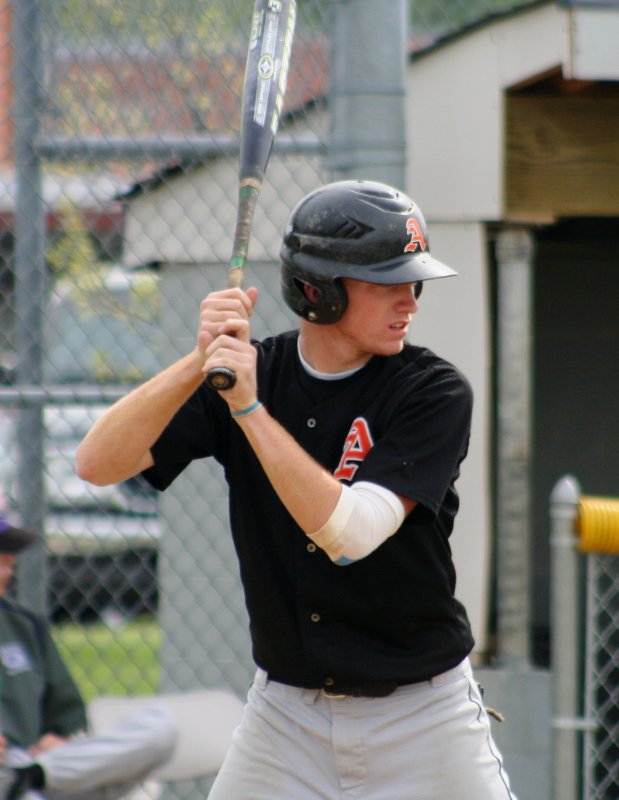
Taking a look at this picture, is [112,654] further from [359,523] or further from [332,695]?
[359,523]

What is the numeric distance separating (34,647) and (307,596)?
1.17 metres

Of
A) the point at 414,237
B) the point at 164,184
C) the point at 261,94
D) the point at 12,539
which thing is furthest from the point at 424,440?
the point at 164,184

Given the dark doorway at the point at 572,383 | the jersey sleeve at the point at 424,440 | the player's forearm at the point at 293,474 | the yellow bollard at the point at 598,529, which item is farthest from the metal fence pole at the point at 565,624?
the dark doorway at the point at 572,383

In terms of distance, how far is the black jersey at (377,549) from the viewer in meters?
2.62

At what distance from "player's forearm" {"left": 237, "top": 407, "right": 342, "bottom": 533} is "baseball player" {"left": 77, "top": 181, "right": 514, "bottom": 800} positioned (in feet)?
0.41

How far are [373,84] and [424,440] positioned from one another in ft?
5.02

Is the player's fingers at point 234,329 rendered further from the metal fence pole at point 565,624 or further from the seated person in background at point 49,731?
the metal fence pole at point 565,624

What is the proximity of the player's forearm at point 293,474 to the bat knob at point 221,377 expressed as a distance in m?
0.09

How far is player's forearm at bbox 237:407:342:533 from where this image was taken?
2391mm

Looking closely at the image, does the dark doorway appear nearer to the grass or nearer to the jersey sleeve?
the grass

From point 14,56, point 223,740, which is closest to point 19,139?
point 14,56

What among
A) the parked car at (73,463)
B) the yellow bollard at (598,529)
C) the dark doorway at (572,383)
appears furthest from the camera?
the dark doorway at (572,383)

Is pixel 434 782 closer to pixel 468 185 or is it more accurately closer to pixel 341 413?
pixel 341 413

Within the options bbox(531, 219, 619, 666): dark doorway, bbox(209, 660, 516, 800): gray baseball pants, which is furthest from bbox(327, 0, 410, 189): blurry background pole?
bbox(531, 219, 619, 666): dark doorway
